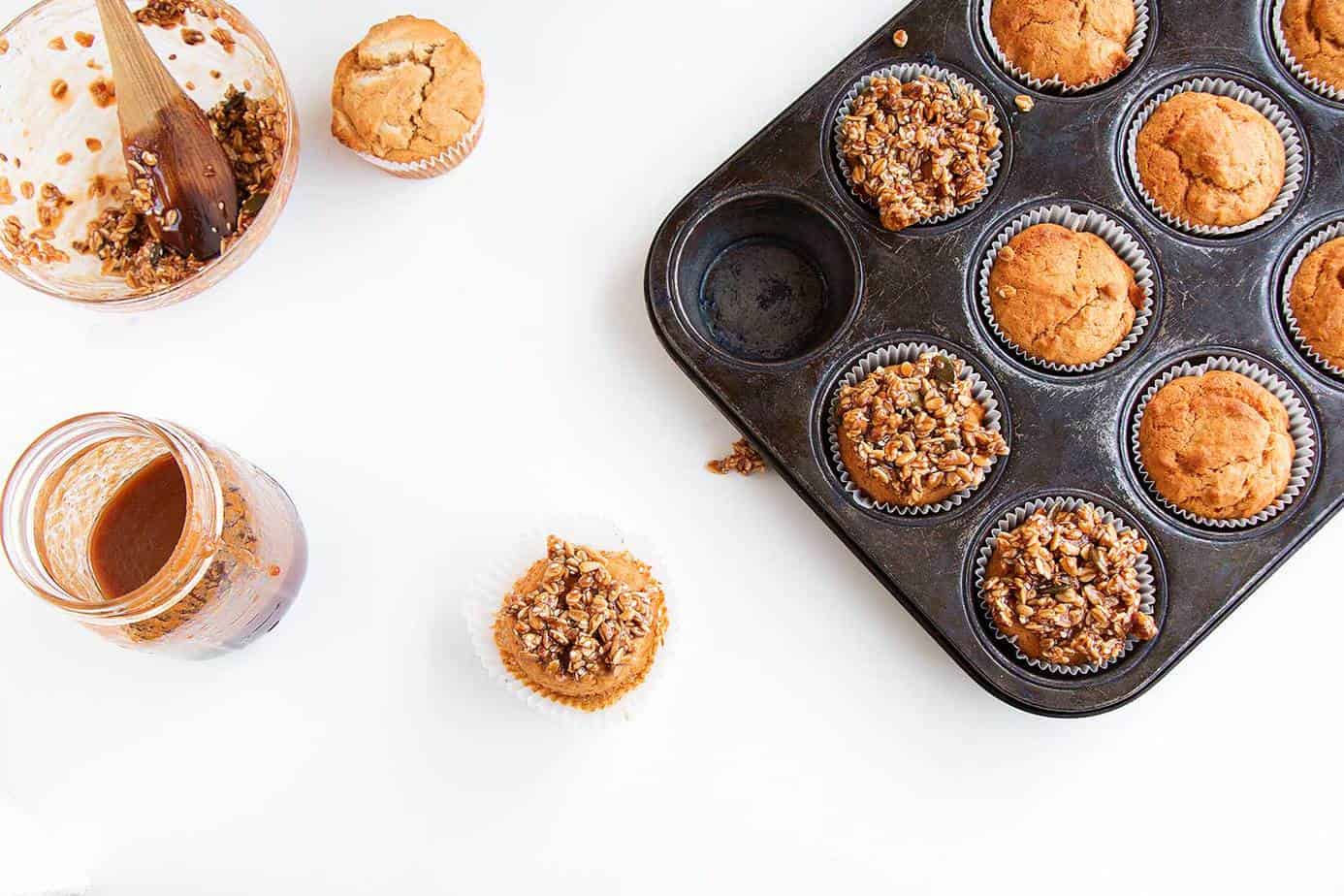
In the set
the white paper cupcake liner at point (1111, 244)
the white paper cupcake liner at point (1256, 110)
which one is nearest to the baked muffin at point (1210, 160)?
the white paper cupcake liner at point (1256, 110)

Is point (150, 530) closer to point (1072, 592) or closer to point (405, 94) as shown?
point (405, 94)

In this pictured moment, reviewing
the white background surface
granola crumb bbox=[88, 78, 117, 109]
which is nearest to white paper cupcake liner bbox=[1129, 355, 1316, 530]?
the white background surface

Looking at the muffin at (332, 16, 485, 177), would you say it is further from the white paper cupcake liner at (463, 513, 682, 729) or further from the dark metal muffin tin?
the white paper cupcake liner at (463, 513, 682, 729)

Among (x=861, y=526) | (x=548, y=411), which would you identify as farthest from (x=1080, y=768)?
(x=548, y=411)

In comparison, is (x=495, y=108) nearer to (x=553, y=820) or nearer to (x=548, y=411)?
(x=548, y=411)

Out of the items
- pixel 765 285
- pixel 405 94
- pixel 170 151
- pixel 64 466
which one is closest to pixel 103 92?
pixel 170 151
